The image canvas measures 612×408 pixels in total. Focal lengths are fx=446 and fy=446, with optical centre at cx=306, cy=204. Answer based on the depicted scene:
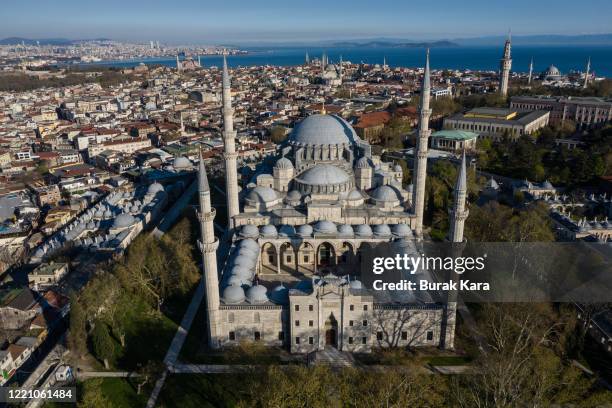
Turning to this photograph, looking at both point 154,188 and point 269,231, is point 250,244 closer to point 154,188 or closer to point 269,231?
point 269,231

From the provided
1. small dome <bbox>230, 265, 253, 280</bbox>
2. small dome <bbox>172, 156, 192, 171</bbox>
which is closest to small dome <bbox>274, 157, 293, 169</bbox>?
small dome <bbox>230, 265, 253, 280</bbox>

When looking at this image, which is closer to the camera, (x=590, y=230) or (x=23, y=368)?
(x=23, y=368)

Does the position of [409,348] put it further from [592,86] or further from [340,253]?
[592,86]

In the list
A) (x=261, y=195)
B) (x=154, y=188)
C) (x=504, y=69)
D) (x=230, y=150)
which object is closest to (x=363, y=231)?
(x=261, y=195)

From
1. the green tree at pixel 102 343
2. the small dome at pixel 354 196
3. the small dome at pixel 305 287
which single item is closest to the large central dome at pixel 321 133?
the small dome at pixel 354 196

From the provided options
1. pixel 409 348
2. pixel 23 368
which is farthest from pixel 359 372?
pixel 23 368

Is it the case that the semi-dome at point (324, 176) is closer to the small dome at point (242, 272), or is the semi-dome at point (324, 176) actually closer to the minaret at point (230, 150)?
the minaret at point (230, 150)
